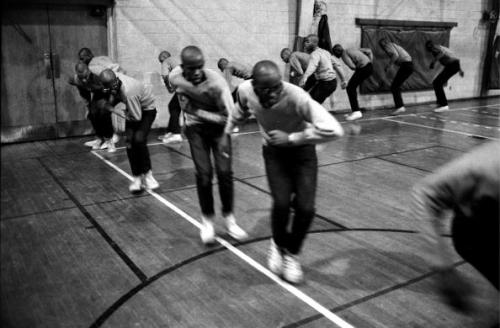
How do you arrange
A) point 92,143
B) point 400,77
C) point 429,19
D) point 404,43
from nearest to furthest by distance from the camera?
1. point 92,143
2. point 400,77
3. point 404,43
4. point 429,19

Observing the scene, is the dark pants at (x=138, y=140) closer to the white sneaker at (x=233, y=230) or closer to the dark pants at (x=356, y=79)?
the white sneaker at (x=233, y=230)

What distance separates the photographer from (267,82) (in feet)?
10.9

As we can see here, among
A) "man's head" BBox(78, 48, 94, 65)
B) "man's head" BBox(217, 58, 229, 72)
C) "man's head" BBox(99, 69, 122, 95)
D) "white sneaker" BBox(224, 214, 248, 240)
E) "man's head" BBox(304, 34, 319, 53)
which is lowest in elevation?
"white sneaker" BBox(224, 214, 248, 240)

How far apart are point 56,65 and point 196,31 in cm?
277

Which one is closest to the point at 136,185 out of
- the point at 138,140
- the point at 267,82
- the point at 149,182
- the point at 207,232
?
Answer: the point at 149,182

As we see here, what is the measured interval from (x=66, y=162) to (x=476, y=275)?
5.88 meters

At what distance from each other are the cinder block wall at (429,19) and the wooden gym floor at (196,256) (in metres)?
5.38

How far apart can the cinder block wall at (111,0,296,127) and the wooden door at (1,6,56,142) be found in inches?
50.5

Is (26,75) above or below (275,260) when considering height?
above

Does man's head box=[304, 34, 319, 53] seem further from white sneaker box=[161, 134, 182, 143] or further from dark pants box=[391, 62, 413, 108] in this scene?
white sneaker box=[161, 134, 182, 143]

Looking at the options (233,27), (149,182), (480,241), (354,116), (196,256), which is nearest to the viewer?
(480,241)

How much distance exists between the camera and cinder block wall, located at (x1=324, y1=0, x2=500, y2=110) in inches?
463

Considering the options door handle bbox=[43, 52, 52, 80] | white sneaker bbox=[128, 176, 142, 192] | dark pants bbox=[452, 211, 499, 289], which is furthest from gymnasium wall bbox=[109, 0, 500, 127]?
dark pants bbox=[452, 211, 499, 289]

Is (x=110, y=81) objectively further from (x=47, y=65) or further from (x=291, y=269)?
(x=47, y=65)
